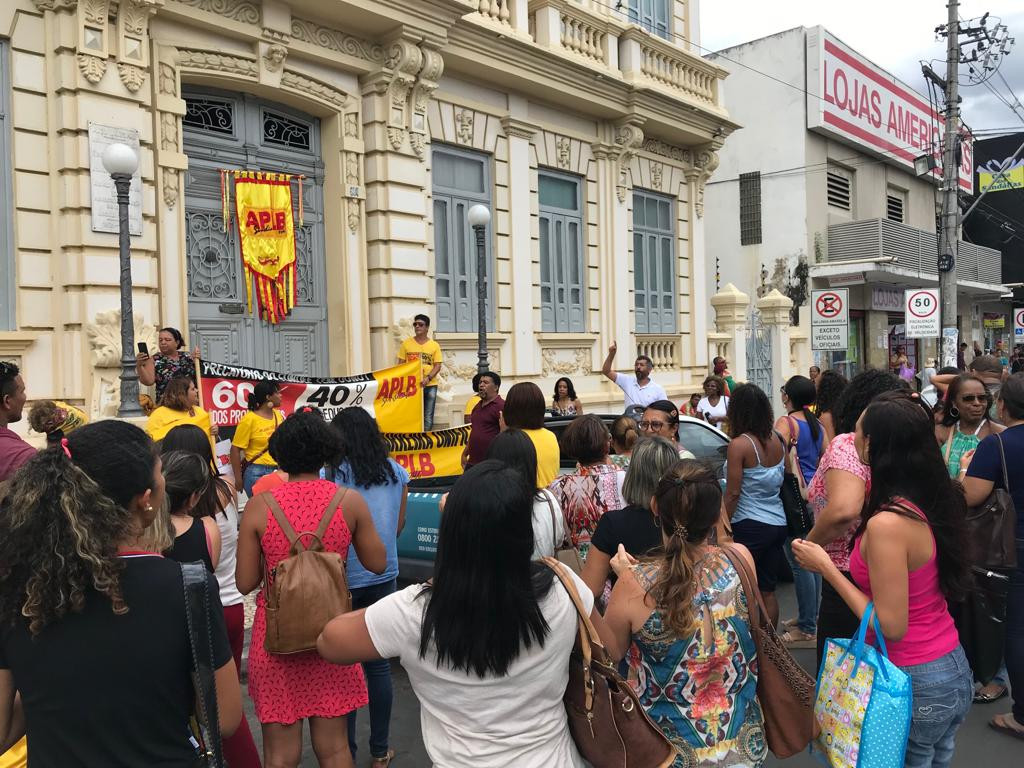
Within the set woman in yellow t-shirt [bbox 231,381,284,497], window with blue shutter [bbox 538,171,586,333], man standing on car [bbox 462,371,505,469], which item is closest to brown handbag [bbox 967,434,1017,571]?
man standing on car [bbox 462,371,505,469]

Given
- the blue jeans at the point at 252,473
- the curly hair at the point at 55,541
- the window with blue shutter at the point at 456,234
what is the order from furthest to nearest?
the window with blue shutter at the point at 456,234 < the blue jeans at the point at 252,473 < the curly hair at the point at 55,541

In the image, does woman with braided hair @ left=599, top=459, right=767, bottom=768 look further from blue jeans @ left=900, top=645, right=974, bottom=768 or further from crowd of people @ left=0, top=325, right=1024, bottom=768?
blue jeans @ left=900, top=645, right=974, bottom=768

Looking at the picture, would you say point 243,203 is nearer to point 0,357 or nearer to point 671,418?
point 0,357

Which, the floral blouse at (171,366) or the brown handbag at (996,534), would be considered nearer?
the brown handbag at (996,534)

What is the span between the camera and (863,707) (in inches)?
104

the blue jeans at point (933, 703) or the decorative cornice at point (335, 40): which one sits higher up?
the decorative cornice at point (335, 40)

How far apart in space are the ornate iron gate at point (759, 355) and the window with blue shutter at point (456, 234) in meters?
9.44

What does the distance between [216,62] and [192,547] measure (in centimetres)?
790

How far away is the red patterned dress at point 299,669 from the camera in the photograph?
3297 mm

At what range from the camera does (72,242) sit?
8.40 meters

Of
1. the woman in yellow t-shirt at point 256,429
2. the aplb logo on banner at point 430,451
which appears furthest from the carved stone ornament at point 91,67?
the aplb logo on banner at point 430,451

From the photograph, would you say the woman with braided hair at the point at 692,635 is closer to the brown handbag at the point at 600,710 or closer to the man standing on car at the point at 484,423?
the brown handbag at the point at 600,710

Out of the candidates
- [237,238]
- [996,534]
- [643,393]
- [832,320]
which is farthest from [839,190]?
[996,534]

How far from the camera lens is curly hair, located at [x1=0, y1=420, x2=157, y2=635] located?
1960 mm
